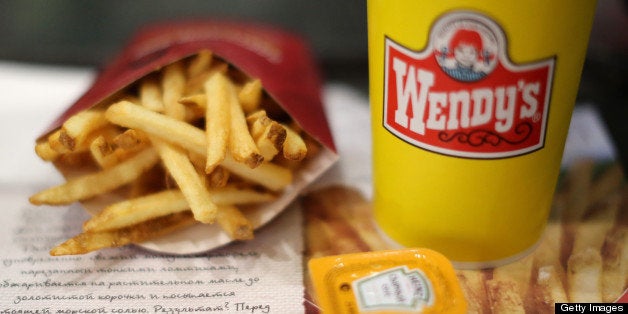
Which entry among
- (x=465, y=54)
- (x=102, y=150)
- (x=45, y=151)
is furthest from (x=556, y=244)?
(x=45, y=151)

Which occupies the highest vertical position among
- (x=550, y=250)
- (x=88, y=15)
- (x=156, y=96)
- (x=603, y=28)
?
(x=88, y=15)

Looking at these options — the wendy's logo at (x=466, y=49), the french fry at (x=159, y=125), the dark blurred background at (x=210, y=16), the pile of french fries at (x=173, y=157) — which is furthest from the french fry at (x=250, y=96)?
the dark blurred background at (x=210, y=16)

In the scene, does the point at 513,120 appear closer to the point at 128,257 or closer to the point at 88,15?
the point at 128,257

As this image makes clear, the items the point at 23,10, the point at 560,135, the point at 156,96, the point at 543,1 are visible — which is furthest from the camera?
the point at 23,10

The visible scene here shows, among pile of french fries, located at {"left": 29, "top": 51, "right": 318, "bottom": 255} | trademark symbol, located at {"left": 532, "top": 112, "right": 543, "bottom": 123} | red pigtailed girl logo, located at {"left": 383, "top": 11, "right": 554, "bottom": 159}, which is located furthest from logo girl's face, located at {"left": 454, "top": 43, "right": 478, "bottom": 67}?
pile of french fries, located at {"left": 29, "top": 51, "right": 318, "bottom": 255}

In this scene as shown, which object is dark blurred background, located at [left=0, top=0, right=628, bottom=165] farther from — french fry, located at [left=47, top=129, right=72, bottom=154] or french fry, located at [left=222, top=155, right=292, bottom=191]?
french fry, located at [left=47, top=129, right=72, bottom=154]

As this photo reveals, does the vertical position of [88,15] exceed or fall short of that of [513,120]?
it exceeds it

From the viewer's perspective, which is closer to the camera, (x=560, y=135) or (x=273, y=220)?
(x=560, y=135)

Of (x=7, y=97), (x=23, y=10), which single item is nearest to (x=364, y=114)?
(x=7, y=97)

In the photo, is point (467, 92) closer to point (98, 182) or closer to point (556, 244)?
point (556, 244)
